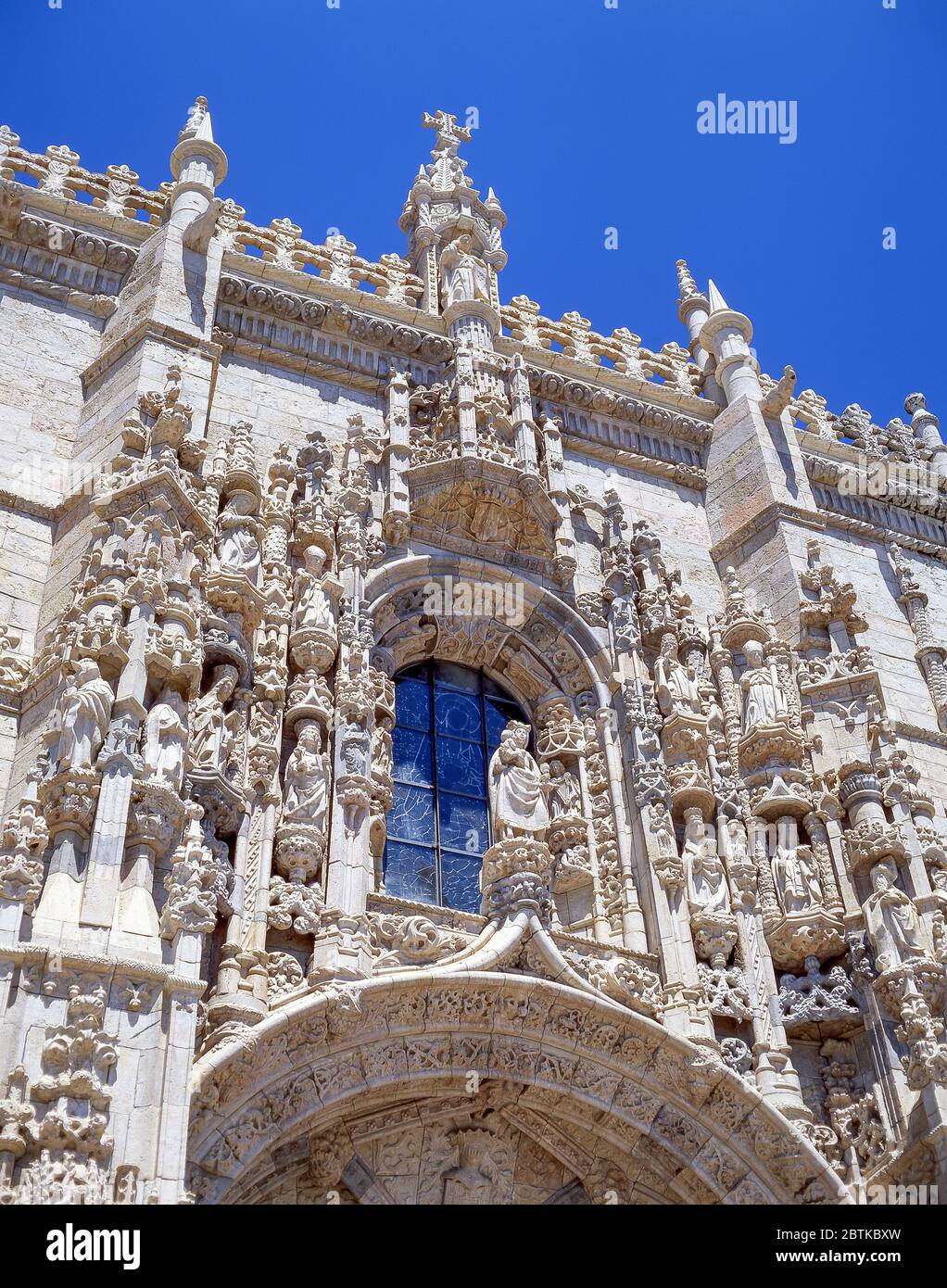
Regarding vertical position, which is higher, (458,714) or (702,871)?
(458,714)

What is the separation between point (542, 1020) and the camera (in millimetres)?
11219

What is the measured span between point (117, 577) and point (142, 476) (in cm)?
118

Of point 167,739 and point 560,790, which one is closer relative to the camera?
point 167,739

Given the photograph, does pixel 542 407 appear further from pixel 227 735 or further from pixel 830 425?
pixel 227 735

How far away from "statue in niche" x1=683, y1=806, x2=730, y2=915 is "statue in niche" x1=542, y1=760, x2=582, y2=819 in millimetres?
Result: 955

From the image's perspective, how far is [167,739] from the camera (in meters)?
10.4

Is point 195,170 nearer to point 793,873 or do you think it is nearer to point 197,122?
point 197,122

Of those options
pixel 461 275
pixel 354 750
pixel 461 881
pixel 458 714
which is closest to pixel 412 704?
pixel 458 714

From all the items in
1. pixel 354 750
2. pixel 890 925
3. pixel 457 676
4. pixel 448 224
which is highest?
pixel 448 224

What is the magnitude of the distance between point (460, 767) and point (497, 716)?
2.81ft

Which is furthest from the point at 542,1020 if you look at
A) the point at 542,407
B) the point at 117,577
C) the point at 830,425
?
the point at 830,425

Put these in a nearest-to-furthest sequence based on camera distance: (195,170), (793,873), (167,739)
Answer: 1. (167,739)
2. (793,873)
3. (195,170)

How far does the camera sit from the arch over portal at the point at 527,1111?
419 inches
